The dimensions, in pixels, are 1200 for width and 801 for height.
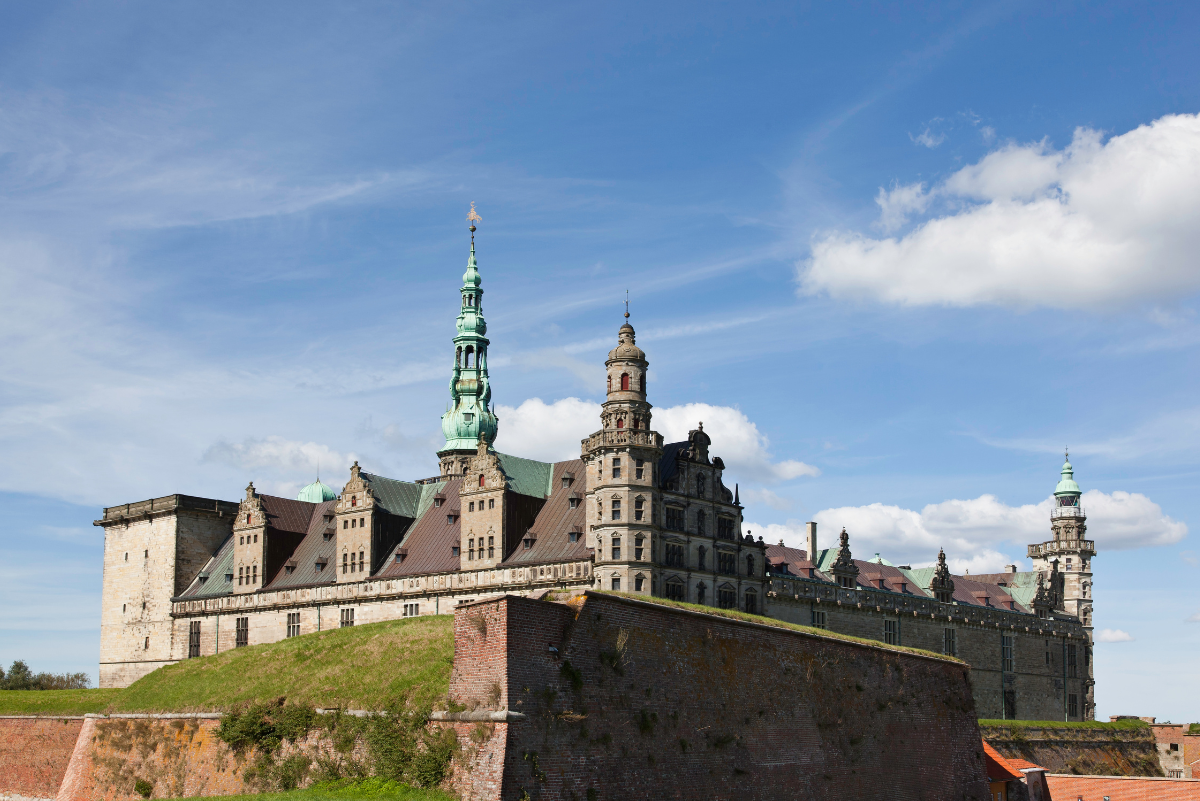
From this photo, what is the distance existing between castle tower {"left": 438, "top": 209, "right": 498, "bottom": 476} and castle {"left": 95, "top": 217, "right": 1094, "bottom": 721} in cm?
13

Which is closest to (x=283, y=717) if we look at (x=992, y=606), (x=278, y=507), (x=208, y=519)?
(x=278, y=507)

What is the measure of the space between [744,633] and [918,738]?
14462mm

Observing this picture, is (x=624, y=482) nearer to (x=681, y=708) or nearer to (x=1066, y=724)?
(x=681, y=708)

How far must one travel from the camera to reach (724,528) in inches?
2625

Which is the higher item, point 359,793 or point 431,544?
point 431,544

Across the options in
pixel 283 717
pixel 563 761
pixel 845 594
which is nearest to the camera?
pixel 563 761

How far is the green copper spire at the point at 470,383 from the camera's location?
94125 millimetres

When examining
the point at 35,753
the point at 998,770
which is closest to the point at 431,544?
the point at 35,753

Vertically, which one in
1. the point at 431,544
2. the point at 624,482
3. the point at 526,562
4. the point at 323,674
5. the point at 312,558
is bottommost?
the point at 323,674

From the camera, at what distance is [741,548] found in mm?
67438

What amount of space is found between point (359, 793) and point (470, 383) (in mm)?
64539

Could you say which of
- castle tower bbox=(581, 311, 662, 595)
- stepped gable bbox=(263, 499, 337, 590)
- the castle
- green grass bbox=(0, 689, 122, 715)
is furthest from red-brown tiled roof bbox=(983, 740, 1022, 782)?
green grass bbox=(0, 689, 122, 715)

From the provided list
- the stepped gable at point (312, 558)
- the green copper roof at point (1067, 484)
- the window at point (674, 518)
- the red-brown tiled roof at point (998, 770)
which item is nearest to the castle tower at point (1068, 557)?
the green copper roof at point (1067, 484)

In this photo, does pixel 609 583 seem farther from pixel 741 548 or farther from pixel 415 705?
pixel 415 705
